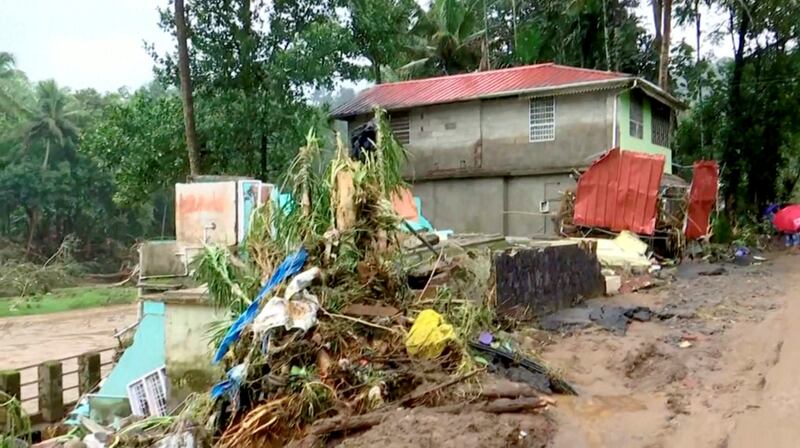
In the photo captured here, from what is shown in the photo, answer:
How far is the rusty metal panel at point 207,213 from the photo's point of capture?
27.5 ft

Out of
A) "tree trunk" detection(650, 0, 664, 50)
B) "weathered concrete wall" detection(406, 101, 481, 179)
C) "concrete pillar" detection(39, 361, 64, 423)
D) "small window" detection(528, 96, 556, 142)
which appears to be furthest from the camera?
"tree trunk" detection(650, 0, 664, 50)

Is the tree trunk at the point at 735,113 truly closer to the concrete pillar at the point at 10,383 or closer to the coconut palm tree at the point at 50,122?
the concrete pillar at the point at 10,383

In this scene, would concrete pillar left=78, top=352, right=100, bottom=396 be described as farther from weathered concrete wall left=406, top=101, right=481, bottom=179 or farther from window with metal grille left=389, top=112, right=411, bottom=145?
window with metal grille left=389, top=112, right=411, bottom=145

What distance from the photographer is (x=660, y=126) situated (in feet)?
66.2

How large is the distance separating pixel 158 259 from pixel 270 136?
881 centimetres

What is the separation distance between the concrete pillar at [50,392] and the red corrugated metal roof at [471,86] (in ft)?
32.8

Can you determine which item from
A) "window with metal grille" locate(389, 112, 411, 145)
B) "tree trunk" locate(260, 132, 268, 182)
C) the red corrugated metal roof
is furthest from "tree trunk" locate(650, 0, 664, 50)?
"tree trunk" locate(260, 132, 268, 182)

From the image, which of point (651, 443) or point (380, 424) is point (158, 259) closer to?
point (380, 424)

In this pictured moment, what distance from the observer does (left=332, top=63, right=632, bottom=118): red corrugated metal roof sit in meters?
Answer: 17.7

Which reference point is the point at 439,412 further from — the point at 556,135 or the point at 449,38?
the point at 449,38

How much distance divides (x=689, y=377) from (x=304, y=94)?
1265 centimetres

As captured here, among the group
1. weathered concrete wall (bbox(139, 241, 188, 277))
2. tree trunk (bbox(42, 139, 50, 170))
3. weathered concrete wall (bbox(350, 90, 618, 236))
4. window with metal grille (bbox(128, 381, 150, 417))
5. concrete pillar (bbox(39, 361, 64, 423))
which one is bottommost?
concrete pillar (bbox(39, 361, 64, 423))

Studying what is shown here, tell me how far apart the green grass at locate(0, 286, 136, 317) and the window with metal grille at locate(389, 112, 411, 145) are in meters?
14.2

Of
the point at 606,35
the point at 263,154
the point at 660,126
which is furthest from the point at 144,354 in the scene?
the point at 606,35
